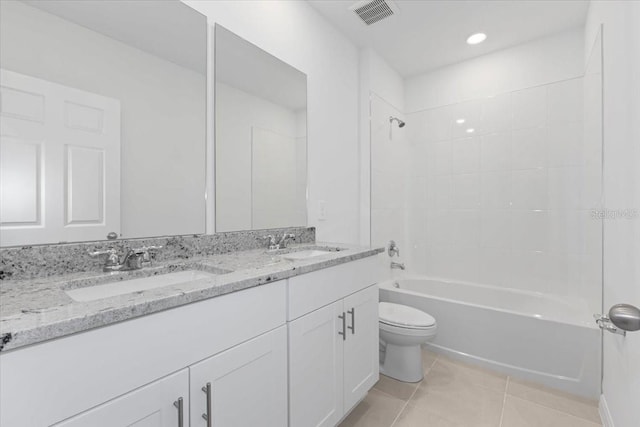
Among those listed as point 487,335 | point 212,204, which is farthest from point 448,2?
point 487,335

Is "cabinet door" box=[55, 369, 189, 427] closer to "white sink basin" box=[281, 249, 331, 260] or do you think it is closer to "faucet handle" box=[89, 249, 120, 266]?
"faucet handle" box=[89, 249, 120, 266]

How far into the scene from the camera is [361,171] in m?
2.52

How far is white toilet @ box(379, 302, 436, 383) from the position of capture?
1.90 m

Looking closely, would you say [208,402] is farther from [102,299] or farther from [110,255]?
[110,255]

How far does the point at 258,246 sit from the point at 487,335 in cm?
177

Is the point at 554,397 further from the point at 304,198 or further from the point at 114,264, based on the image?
the point at 114,264

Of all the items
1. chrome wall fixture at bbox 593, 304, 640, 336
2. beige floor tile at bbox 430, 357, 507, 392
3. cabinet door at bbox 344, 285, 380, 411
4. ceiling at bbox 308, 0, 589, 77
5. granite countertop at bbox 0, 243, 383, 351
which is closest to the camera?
granite countertop at bbox 0, 243, 383, 351

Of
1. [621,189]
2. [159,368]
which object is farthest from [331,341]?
[621,189]

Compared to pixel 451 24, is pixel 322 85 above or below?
below

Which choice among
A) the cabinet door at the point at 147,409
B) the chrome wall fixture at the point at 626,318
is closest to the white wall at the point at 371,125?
the chrome wall fixture at the point at 626,318

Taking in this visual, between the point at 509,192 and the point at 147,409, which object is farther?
the point at 509,192

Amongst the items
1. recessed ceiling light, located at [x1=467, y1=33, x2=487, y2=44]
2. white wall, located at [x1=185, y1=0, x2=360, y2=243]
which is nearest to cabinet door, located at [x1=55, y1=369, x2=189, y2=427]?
white wall, located at [x1=185, y1=0, x2=360, y2=243]

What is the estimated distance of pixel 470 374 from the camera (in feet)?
6.72

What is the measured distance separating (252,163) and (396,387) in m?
1.70
